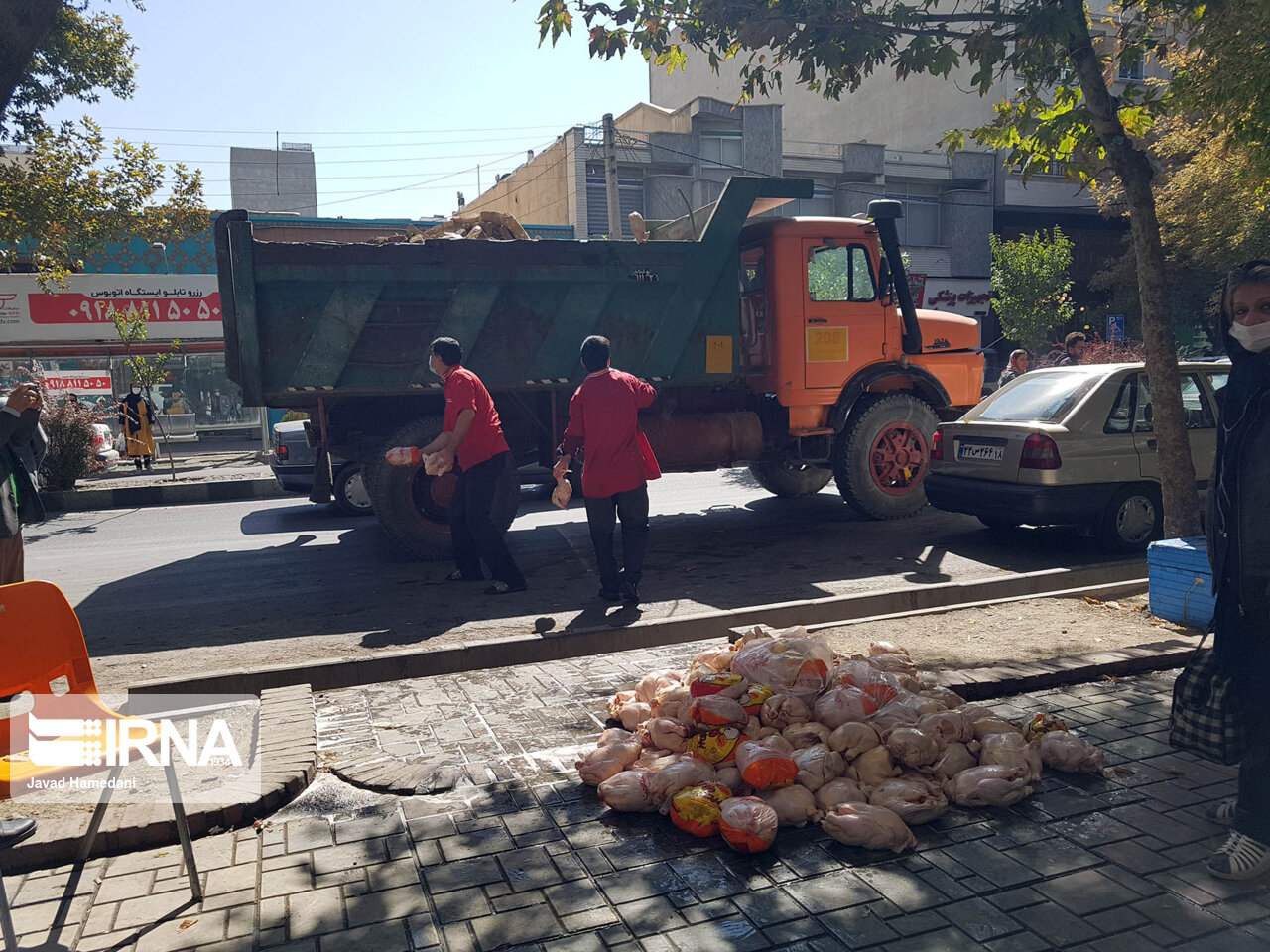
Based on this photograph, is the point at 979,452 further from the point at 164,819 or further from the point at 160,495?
the point at 160,495

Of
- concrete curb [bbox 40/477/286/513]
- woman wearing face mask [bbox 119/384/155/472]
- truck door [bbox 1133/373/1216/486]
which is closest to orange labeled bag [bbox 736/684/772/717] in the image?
truck door [bbox 1133/373/1216/486]

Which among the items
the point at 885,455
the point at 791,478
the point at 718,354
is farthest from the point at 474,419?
the point at 791,478

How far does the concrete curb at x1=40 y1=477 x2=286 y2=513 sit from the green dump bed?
7.45 meters

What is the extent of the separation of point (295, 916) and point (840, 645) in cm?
317

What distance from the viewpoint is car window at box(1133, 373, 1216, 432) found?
772 cm

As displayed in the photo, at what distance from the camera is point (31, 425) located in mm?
5215

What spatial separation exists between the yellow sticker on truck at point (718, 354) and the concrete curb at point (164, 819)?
5.89 metres

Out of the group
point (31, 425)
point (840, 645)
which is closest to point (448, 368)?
point (31, 425)

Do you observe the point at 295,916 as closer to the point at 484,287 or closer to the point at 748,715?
the point at 748,715

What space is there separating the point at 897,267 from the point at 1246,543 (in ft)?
23.8

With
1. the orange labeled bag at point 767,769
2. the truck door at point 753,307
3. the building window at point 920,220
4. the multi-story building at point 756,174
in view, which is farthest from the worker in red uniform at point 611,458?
the building window at point 920,220

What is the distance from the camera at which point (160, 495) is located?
47.4ft

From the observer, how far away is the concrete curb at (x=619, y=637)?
193 inches

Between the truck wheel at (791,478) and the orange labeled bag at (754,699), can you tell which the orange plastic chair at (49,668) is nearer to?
the orange labeled bag at (754,699)
